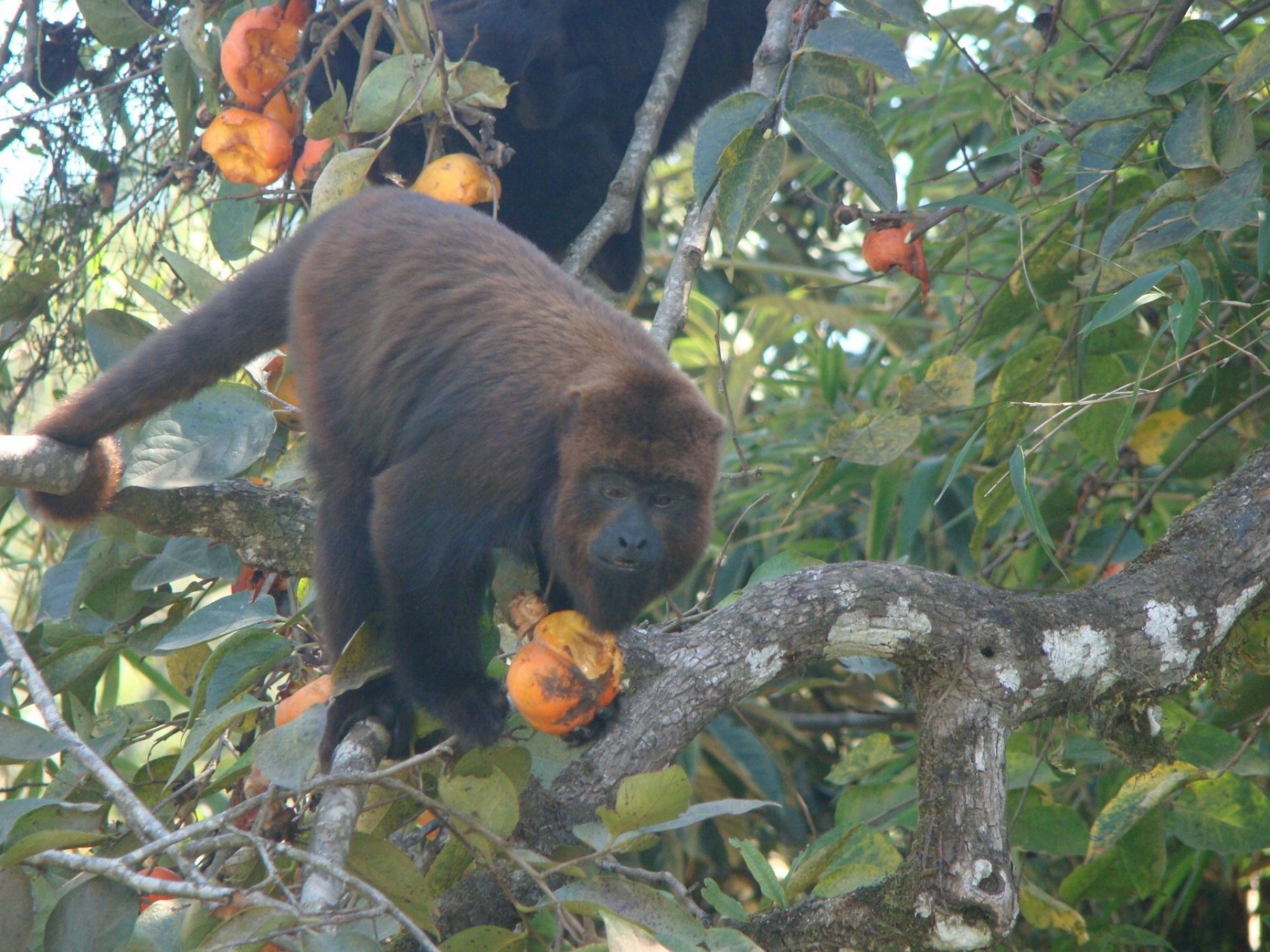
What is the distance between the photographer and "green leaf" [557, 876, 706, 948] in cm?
175

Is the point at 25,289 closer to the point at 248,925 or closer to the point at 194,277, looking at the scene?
the point at 194,277

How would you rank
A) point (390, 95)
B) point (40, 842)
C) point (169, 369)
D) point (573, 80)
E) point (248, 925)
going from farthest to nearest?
point (573, 80), point (390, 95), point (169, 369), point (40, 842), point (248, 925)

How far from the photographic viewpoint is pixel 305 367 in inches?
104

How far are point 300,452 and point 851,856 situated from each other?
1.52m

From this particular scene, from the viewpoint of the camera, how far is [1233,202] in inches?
89.0

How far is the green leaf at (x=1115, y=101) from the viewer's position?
8.28 ft

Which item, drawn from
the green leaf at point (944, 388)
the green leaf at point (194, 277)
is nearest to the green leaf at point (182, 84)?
the green leaf at point (194, 277)

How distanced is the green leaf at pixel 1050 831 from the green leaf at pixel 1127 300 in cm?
116

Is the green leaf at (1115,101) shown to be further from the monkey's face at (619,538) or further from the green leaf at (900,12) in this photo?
the monkey's face at (619,538)

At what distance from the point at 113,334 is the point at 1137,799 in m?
2.49

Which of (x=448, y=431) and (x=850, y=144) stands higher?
(x=850, y=144)

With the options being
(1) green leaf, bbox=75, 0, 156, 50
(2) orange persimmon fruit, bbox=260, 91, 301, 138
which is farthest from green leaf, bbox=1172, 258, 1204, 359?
(1) green leaf, bbox=75, 0, 156, 50

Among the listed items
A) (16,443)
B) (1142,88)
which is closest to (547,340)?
(16,443)

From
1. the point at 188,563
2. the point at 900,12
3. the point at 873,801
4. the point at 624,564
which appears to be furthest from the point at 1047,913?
the point at 188,563
